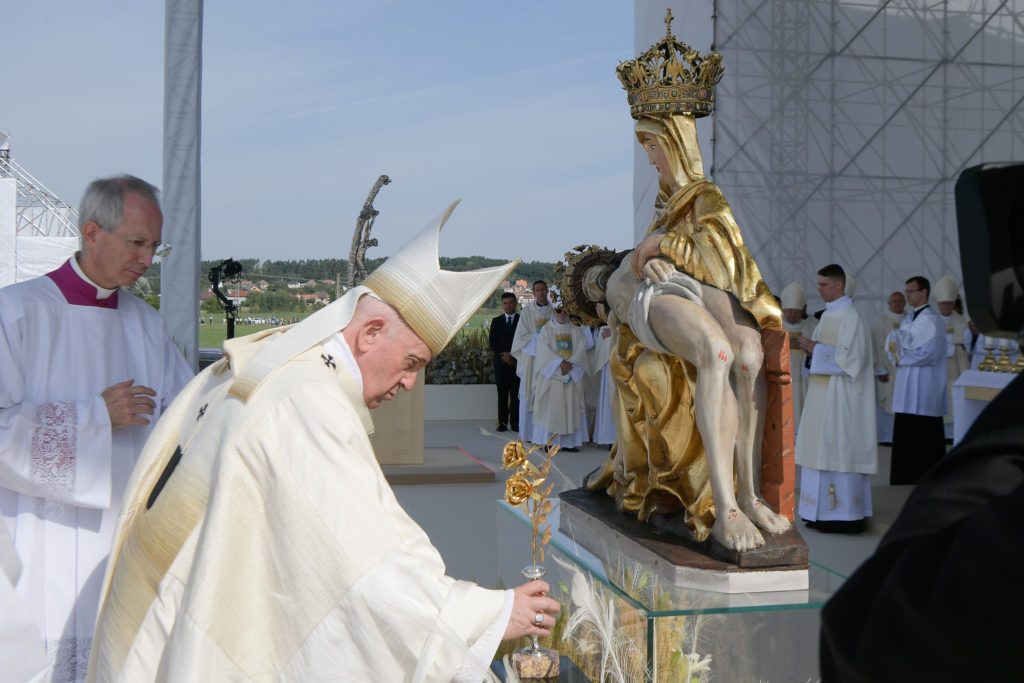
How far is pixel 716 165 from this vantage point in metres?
14.6

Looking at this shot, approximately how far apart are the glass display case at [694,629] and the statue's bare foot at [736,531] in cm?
16

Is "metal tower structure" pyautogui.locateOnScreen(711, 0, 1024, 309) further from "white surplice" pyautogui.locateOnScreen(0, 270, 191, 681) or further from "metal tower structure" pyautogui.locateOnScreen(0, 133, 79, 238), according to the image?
"white surplice" pyautogui.locateOnScreen(0, 270, 191, 681)

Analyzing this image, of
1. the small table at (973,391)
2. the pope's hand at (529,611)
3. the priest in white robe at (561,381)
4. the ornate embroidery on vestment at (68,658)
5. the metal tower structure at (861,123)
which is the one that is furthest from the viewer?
the metal tower structure at (861,123)

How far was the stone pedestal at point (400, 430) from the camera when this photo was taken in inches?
378

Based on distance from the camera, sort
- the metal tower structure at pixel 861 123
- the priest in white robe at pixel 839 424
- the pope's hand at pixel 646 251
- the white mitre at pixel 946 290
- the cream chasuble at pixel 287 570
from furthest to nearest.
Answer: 1. the metal tower structure at pixel 861 123
2. the white mitre at pixel 946 290
3. the priest in white robe at pixel 839 424
4. the pope's hand at pixel 646 251
5. the cream chasuble at pixel 287 570

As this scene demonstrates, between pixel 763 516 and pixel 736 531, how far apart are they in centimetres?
17

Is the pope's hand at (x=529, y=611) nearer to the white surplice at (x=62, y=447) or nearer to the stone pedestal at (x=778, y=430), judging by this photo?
the stone pedestal at (x=778, y=430)

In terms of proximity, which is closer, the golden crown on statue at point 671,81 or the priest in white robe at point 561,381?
the golden crown on statue at point 671,81

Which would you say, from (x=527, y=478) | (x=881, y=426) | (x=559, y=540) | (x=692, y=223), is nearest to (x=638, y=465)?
(x=559, y=540)

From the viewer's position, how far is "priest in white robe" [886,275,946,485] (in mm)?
A: 8781

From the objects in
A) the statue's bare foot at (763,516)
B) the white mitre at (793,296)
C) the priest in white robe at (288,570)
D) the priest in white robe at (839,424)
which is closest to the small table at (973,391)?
the priest in white robe at (839,424)

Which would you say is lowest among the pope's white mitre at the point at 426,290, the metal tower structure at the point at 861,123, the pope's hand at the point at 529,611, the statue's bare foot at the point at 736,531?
the statue's bare foot at the point at 736,531

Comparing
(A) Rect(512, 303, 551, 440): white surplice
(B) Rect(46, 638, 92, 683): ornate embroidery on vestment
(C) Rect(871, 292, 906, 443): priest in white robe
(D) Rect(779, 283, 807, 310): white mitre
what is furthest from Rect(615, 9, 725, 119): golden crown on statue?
(C) Rect(871, 292, 906, 443): priest in white robe

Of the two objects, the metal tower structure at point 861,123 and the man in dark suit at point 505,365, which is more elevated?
the metal tower structure at point 861,123
